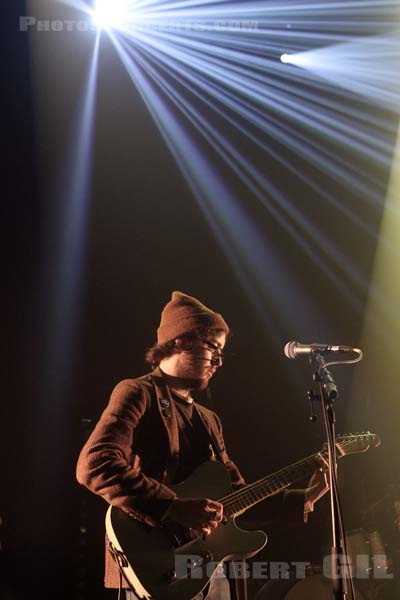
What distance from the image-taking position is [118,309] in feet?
15.0

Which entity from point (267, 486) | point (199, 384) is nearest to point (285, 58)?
point (199, 384)

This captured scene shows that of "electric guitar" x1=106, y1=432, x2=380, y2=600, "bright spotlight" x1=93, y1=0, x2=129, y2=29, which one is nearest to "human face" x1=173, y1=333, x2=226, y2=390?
"electric guitar" x1=106, y1=432, x2=380, y2=600

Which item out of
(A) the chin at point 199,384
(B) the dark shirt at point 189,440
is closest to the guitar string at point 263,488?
(B) the dark shirt at point 189,440

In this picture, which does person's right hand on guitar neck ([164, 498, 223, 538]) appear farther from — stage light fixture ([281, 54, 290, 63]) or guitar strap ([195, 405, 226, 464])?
stage light fixture ([281, 54, 290, 63])

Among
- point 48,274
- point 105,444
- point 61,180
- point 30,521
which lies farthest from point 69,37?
point 30,521

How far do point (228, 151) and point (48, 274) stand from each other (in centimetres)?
172

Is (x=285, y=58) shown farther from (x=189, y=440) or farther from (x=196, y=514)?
(x=196, y=514)

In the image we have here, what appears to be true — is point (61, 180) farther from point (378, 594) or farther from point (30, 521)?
point (378, 594)

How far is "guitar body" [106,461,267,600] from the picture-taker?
3143 millimetres

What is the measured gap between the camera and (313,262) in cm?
497

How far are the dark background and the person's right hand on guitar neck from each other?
0.59 m

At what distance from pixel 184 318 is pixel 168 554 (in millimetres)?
1626

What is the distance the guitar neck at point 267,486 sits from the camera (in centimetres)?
354

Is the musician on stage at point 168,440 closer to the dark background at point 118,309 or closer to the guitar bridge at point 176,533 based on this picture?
the guitar bridge at point 176,533
